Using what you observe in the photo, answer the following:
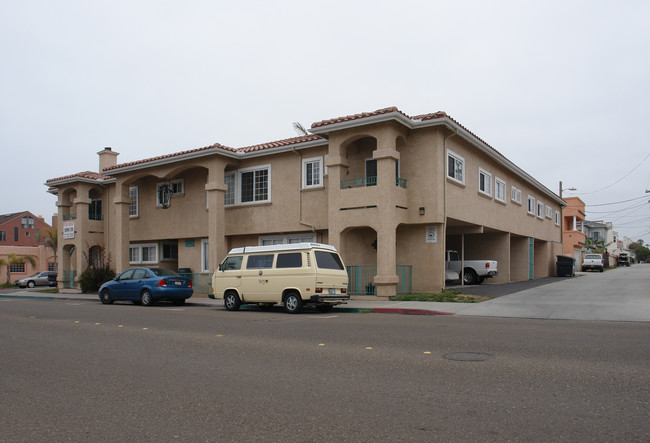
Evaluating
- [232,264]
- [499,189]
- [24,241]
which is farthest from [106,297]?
[24,241]

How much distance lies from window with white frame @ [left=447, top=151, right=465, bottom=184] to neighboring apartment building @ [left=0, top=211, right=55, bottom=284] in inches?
1938

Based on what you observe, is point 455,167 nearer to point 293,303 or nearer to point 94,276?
point 293,303

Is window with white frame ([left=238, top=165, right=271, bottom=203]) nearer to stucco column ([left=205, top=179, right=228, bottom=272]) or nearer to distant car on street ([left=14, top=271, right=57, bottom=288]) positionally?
stucco column ([left=205, top=179, right=228, bottom=272])

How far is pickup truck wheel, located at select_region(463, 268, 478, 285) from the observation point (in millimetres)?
26641

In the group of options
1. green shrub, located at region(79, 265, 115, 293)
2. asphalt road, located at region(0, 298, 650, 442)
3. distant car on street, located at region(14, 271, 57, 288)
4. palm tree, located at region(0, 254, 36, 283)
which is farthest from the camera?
palm tree, located at region(0, 254, 36, 283)

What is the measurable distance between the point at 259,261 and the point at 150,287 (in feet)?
18.3

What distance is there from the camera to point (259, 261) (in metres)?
16.1

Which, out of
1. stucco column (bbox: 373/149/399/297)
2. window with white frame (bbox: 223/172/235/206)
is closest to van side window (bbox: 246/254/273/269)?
stucco column (bbox: 373/149/399/297)

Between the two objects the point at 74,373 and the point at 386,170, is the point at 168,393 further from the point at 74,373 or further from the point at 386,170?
the point at 386,170

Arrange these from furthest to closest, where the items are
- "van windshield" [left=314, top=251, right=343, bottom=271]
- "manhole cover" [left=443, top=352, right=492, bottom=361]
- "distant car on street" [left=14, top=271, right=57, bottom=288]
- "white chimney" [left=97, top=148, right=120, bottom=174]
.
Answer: "distant car on street" [left=14, top=271, right=57, bottom=288], "white chimney" [left=97, top=148, right=120, bottom=174], "van windshield" [left=314, top=251, right=343, bottom=271], "manhole cover" [left=443, top=352, right=492, bottom=361]

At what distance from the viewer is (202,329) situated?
11906 millimetres

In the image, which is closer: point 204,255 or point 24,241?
point 204,255

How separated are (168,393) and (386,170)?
44.7ft

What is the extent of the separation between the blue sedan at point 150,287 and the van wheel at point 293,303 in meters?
5.90
